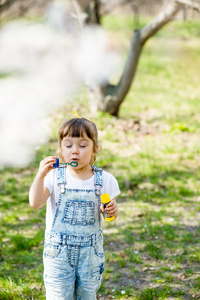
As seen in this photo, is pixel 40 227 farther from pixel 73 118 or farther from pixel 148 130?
pixel 148 130

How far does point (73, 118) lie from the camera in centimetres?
236

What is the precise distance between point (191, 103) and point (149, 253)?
5.97m

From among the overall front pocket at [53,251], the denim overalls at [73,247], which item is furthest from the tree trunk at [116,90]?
the overall front pocket at [53,251]

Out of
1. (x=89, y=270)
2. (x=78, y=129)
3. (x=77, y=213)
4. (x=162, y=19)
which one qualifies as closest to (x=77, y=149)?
(x=78, y=129)

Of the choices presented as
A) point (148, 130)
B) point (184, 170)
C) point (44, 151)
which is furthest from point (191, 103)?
point (44, 151)

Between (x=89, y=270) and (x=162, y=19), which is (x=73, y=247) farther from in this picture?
(x=162, y=19)

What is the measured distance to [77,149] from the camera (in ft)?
7.30

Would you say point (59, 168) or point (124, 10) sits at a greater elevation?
point (59, 168)

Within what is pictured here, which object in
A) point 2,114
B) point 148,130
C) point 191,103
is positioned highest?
point 2,114

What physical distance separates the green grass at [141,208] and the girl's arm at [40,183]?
61cm

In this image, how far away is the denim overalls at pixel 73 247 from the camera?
221 centimetres

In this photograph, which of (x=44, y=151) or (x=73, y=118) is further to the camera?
(x=44, y=151)

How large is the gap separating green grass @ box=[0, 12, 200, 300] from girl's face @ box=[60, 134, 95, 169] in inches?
19.7

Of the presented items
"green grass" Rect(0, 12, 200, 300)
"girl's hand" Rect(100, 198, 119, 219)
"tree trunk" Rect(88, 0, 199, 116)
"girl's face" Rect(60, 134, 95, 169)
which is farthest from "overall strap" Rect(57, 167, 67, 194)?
"tree trunk" Rect(88, 0, 199, 116)
